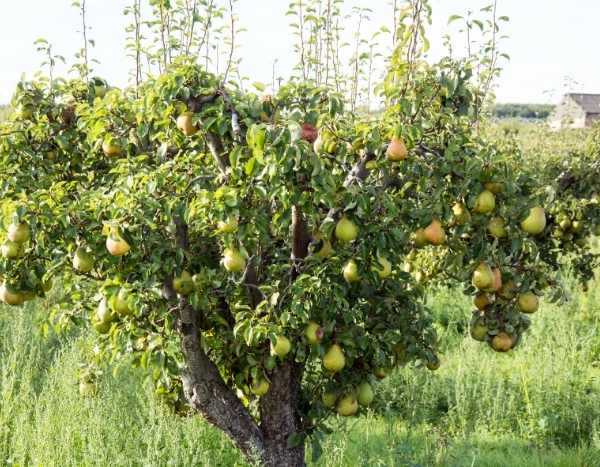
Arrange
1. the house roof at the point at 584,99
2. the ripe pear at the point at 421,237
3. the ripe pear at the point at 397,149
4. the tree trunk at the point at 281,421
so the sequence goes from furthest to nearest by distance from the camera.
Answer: the house roof at the point at 584,99 → the tree trunk at the point at 281,421 → the ripe pear at the point at 421,237 → the ripe pear at the point at 397,149

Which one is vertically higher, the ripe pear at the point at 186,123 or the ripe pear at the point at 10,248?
the ripe pear at the point at 186,123

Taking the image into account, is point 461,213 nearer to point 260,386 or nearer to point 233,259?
point 233,259

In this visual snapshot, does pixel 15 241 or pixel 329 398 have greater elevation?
pixel 15 241

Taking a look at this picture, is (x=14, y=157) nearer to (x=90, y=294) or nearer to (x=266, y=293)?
(x=90, y=294)

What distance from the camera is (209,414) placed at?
3.04m

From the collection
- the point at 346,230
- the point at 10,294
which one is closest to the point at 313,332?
the point at 346,230

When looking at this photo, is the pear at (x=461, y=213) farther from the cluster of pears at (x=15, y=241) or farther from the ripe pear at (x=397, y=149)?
the cluster of pears at (x=15, y=241)

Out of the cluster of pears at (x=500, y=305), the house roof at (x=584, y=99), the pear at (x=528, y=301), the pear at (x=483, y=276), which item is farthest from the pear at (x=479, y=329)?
the house roof at (x=584, y=99)

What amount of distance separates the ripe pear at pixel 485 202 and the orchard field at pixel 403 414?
145 cm

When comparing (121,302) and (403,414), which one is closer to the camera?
(121,302)

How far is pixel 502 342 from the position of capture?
289 centimetres

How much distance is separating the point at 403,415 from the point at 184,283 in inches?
108

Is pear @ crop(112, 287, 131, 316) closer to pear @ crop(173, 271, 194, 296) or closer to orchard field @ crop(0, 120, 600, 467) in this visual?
pear @ crop(173, 271, 194, 296)

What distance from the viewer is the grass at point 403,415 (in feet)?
12.3
